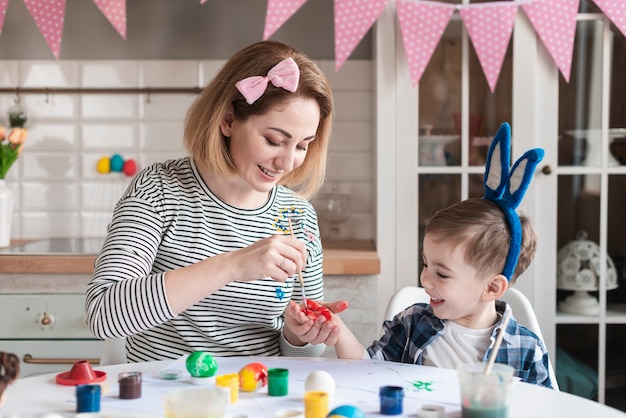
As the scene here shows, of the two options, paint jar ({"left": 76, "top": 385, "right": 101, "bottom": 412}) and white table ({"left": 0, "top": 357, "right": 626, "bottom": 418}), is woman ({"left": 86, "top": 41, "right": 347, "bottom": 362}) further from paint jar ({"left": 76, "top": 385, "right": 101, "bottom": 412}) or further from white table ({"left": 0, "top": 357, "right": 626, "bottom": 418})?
paint jar ({"left": 76, "top": 385, "right": 101, "bottom": 412})

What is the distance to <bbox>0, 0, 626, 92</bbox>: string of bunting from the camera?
2.66 meters

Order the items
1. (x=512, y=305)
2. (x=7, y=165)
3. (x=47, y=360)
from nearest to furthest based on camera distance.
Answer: (x=512, y=305) < (x=47, y=360) < (x=7, y=165)

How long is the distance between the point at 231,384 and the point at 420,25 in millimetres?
1731

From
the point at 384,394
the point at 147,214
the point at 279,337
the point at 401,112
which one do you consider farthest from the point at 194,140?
the point at 401,112

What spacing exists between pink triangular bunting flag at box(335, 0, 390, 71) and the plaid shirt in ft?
4.07

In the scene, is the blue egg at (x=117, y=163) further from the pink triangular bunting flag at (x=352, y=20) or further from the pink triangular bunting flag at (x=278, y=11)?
the pink triangular bunting flag at (x=352, y=20)

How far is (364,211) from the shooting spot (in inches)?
123

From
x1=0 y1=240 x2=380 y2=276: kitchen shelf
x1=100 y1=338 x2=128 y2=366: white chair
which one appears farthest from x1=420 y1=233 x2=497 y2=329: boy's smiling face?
x1=0 y1=240 x2=380 y2=276: kitchen shelf

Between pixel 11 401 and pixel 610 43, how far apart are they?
87.4 inches

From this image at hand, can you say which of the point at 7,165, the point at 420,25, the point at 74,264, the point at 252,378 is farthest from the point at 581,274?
the point at 7,165

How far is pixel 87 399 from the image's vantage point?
46.5 inches

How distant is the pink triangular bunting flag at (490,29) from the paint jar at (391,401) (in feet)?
5.61

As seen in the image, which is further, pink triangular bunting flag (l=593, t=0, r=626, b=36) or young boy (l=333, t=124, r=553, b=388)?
pink triangular bunting flag (l=593, t=0, r=626, b=36)

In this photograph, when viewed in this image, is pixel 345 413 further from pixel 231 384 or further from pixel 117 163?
pixel 117 163
